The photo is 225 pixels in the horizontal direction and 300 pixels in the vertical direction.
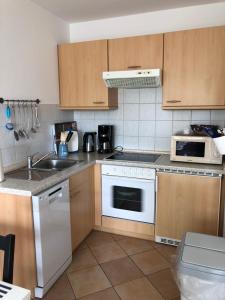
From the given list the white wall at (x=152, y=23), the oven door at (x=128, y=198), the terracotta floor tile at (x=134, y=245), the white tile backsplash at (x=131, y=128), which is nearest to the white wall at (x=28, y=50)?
the white wall at (x=152, y=23)

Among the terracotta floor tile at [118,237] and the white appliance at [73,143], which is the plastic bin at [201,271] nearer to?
the terracotta floor tile at [118,237]

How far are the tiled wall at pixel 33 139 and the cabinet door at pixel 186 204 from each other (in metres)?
1.24

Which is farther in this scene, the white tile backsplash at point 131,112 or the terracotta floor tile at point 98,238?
the white tile backsplash at point 131,112

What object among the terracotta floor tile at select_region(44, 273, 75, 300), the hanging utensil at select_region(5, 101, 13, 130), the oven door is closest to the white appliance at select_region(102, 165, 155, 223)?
the oven door

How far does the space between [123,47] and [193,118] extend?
3.43 ft

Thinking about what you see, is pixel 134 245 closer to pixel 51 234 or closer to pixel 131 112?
pixel 51 234

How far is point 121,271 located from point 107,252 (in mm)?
292

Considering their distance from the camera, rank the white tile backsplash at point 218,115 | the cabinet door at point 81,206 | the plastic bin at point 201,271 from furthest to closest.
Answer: the white tile backsplash at point 218,115 < the cabinet door at point 81,206 < the plastic bin at point 201,271

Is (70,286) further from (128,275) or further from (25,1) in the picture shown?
(25,1)

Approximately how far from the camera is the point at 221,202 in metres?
2.12

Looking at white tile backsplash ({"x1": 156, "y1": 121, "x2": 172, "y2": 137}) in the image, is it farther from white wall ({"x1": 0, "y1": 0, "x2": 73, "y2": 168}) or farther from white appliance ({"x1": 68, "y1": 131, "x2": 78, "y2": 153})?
white wall ({"x1": 0, "y1": 0, "x2": 73, "y2": 168})

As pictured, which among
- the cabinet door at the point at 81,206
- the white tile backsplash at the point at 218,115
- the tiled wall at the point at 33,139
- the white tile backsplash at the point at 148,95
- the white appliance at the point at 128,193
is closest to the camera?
the tiled wall at the point at 33,139

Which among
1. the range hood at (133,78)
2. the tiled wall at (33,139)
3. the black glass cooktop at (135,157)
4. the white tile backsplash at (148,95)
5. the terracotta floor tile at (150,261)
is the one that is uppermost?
the range hood at (133,78)

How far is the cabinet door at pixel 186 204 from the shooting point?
2.15m
